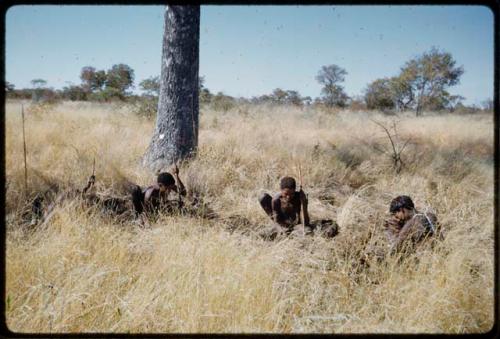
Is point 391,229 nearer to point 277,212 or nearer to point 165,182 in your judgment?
point 277,212

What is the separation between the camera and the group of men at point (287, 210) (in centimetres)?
280

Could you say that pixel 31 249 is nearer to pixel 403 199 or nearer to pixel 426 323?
pixel 426 323

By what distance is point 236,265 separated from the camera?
2385 mm

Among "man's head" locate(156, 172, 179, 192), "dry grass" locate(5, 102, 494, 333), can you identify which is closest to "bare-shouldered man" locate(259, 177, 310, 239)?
"dry grass" locate(5, 102, 494, 333)

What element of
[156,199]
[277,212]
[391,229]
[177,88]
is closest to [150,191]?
[156,199]

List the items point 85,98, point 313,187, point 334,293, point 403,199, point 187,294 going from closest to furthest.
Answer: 1. point 187,294
2. point 334,293
3. point 403,199
4. point 313,187
5. point 85,98

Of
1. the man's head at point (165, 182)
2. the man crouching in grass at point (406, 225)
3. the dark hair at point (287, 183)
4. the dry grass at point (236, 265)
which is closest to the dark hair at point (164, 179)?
the man's head at point (165, 182)

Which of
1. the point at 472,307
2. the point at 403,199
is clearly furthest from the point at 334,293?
the point at 403,199

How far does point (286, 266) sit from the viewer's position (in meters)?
2.53

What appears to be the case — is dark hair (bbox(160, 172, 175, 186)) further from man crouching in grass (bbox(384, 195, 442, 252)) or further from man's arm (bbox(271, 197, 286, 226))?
man crouching in grass (bbox(384, 195, 442, 252))

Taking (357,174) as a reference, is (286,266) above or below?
below

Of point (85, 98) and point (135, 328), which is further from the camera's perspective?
point (85, 98)

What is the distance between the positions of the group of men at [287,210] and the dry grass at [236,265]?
13cm

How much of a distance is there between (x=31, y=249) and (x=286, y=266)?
1809mm
